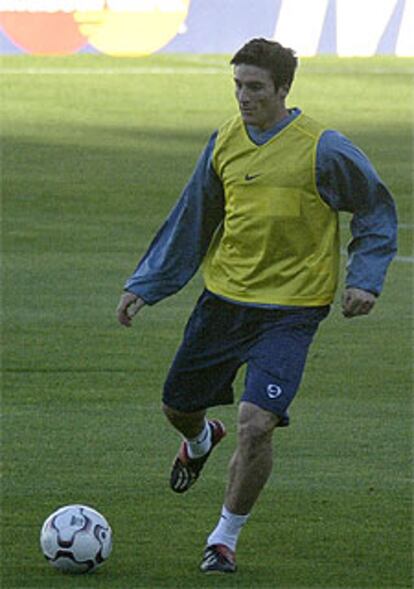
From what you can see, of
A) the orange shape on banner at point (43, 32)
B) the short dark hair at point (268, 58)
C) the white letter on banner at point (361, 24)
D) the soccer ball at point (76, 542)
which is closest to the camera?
the soccer ball at point (76, 542)

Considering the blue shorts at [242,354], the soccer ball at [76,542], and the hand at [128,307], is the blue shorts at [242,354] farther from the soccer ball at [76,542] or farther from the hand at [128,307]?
the soccer ball at [76,542]

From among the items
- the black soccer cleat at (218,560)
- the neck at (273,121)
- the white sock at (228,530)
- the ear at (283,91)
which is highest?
the ear at (283,91)

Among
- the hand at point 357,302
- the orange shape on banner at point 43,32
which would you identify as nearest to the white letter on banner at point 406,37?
the orange shape on banner at point 43,32

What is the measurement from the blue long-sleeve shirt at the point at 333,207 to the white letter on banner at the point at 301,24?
81.0 ft

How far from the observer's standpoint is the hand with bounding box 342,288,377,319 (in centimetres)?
839

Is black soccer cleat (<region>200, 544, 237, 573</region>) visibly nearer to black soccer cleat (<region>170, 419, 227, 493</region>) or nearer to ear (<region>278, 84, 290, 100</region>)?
black soccer cleat (<region>170, 419, 227, 493</region>)

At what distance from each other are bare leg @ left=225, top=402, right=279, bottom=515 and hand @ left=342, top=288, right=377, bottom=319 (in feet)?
1.68

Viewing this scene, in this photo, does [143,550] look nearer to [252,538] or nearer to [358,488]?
[252,538]

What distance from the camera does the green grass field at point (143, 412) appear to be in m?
8.55

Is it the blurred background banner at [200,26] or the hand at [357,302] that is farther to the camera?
the blurred background banner at [200,26]

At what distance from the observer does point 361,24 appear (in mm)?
35531

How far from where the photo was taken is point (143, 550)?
8.59 m

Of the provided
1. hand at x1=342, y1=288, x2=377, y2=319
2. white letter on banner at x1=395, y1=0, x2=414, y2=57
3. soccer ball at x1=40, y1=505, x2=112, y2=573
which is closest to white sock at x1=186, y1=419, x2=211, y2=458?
soccer ball at x1=40, y1=505, x2=112, y2=573

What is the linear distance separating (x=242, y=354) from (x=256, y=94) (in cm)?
104
